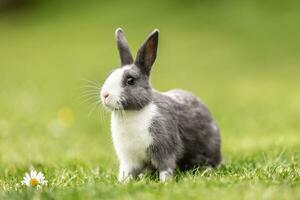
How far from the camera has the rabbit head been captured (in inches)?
226

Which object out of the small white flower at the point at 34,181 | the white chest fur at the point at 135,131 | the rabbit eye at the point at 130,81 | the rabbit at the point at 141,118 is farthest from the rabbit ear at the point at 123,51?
the small white flower at the point at 34,181

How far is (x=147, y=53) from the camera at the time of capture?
5.93 meters

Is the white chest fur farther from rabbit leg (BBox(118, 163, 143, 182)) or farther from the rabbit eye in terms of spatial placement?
the rabbit eye

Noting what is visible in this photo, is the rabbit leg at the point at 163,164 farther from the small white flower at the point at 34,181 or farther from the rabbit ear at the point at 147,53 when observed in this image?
the small white flower at the point at 34,181

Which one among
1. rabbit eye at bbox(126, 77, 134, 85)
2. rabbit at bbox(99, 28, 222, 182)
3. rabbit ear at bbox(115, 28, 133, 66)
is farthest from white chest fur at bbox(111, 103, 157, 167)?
rabbit ear at bbox(115, 28, 133, 66)

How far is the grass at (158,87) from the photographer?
537 centimetres

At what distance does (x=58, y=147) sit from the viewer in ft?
30.5

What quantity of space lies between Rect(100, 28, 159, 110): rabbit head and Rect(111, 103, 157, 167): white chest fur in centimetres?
8

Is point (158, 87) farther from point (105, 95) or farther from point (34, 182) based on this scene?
point (34, 182)

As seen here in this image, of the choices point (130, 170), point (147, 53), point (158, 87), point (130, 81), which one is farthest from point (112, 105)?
point (158, 87)

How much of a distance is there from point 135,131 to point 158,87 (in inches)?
413

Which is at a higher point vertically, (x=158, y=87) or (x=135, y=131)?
(x=158, y=87)

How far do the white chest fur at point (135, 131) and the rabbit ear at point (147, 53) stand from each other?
1.10 feet

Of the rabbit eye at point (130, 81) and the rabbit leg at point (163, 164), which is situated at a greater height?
the rabbit eye at point (130, 81)
